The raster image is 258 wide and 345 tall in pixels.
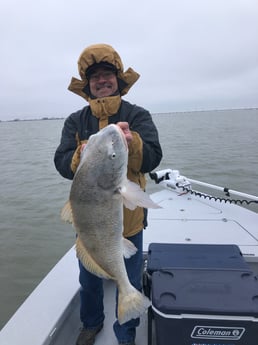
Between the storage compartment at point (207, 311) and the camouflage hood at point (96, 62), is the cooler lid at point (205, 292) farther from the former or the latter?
the camouflage hood at point (96, 62)

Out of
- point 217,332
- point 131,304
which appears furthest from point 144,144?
point 217,332

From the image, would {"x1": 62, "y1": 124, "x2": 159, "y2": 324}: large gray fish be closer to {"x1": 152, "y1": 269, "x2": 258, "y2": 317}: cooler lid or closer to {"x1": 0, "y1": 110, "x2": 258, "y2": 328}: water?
{"x1": 152, "y1": 269, "x2": 258, "y2": 317}: cooler lid


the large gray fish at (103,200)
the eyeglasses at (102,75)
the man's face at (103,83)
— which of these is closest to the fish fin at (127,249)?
the large gray fish at (103,200)

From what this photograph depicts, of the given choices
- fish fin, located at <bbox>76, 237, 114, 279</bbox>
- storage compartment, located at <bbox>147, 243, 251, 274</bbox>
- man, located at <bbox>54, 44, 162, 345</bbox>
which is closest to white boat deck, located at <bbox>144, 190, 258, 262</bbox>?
storage compartment, located at <bbox>147, 243, 251, 274</bbox>

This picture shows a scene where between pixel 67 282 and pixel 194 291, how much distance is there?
1550 mm

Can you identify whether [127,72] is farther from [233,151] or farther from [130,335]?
[233,151]

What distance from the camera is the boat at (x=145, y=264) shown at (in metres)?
2.65

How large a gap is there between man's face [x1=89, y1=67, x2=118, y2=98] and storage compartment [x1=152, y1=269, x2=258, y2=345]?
1.57m

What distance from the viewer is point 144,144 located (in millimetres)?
2291

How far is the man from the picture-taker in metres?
2.41

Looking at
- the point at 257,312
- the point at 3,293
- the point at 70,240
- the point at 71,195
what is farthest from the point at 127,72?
the point at 70,240

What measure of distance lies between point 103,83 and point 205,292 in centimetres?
179

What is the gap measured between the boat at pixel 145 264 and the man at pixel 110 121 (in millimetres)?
330

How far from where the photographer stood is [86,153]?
1.89m
